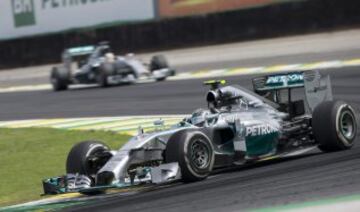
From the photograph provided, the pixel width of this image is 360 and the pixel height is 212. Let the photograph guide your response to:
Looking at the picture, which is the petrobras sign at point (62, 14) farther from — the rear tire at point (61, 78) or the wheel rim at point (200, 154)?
the wheel rim at point (200, 154)

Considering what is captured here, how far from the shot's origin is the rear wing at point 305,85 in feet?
35.1

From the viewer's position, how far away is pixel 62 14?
41.6 meters

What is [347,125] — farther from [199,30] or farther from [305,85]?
[199,30]

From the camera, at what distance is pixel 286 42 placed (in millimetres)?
27922

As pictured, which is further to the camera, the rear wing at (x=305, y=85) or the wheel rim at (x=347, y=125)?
the rear wing at (x=305, y=85)

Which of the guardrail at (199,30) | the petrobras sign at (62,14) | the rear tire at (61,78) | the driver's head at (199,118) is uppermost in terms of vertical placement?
the petrobras sign at (62,14)

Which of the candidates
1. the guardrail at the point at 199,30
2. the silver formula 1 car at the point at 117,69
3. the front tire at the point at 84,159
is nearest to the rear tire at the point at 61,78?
the silver formula 1 car at the point at 117,69

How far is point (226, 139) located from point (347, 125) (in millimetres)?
1531

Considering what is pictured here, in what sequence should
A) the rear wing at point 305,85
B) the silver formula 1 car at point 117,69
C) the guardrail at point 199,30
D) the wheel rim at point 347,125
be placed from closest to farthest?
the wheel rim at point 347,125 → the rear wing at point 305,85 → the silver formula 1 car at point 117,69 → the guardrail at point 199,30

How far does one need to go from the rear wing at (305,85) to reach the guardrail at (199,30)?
657 inches

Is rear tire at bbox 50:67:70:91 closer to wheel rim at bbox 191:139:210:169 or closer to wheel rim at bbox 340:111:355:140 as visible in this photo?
wheel rim at bbox 340:111:355:140

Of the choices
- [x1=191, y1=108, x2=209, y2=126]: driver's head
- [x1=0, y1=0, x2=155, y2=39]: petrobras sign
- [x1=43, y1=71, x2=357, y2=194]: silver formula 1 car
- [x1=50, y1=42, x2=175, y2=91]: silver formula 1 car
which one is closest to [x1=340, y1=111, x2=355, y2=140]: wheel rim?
[x1=43, y1=71, x2=357, y2=194]: silver formula 1 car

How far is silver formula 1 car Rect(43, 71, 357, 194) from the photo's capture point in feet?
29.8

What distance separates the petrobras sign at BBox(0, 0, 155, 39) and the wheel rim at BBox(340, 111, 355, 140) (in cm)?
2699
